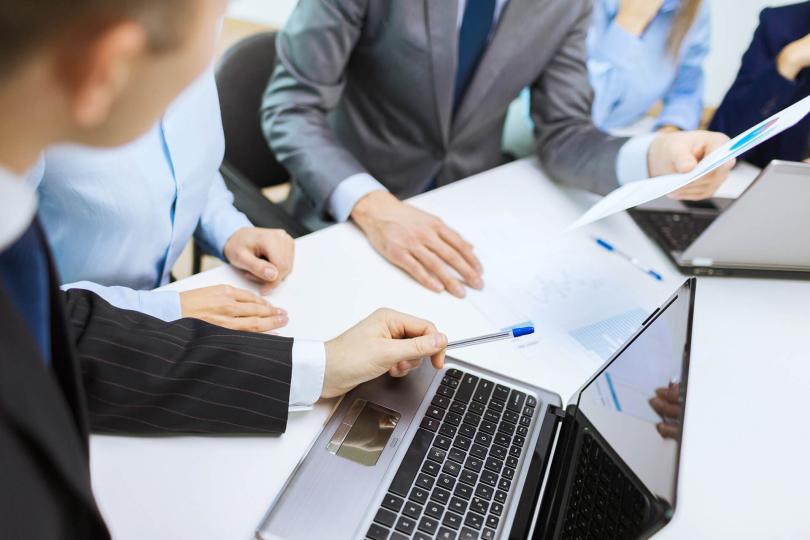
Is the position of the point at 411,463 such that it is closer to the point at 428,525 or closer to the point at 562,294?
the point at 428,525

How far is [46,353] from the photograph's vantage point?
38 cm

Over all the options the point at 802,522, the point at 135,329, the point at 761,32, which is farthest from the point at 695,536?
the point at 761,32

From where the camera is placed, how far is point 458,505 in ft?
1.87

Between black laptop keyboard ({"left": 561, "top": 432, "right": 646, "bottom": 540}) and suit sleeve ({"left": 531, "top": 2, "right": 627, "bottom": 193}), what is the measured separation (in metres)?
0.67

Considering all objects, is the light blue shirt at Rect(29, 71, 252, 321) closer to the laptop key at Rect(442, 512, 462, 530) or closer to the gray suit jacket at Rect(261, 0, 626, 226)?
the gray suit jacket at Rect(261, 0, 626, 226)

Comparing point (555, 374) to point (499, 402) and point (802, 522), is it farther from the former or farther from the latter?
point (802, 522)

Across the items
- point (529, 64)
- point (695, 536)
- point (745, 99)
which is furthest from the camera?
point (745, 99)

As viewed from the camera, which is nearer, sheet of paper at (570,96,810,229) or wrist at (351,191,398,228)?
sheet of paper at (570,96,810,229)

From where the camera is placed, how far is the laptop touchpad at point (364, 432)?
0.60 meters

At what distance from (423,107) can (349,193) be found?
0.31 m

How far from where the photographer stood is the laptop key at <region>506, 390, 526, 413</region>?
2.23ft

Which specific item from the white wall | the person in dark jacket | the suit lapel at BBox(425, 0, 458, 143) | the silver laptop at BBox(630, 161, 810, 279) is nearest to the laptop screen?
the silver laptop at BBox(630, 161, 810, 279)

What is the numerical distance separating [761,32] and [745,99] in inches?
8.1

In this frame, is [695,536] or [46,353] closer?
[46,353]
